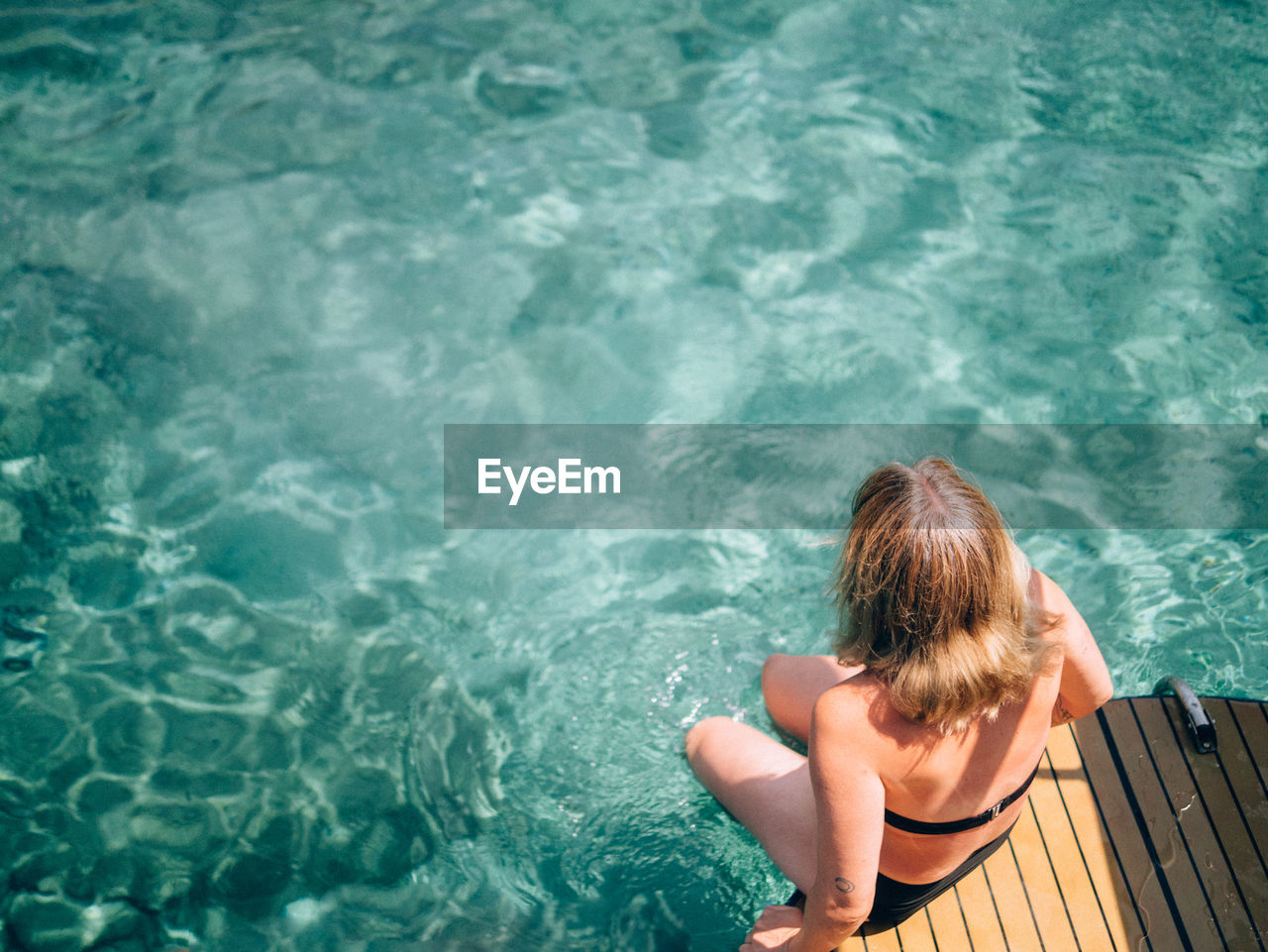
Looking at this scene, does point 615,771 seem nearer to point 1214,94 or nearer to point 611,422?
point 611,422

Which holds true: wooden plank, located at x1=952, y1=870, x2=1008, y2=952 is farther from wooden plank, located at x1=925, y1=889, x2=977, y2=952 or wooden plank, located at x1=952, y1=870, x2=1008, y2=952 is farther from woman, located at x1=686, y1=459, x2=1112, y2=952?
woman, located at x1=686, y1=459, x2=1112, y2=952

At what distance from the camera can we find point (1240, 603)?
3938 mm

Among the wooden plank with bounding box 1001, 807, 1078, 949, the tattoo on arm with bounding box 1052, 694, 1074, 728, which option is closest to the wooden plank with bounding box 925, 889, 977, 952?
the wooden plank with bounding box 1001, 807, 1078, 949

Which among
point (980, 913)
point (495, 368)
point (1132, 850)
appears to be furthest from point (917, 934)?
point (495, 368)

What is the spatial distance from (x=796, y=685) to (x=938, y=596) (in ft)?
4.40

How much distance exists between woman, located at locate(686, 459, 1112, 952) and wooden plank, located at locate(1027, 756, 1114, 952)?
1.70 feet

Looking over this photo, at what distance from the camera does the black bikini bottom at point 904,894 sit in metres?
2.46

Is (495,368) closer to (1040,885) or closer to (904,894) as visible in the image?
(904,894)

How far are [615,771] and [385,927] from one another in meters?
1.00

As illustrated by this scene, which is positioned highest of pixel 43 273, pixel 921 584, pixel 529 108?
pixel 529 108

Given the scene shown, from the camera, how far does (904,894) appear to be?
8.13ft

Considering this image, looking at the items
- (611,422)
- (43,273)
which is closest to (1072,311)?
(611,422)

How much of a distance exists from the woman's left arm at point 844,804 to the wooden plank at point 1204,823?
131 centimetres

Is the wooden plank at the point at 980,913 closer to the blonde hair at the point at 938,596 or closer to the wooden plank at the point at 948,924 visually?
the wooden plank at the point at 948,924
